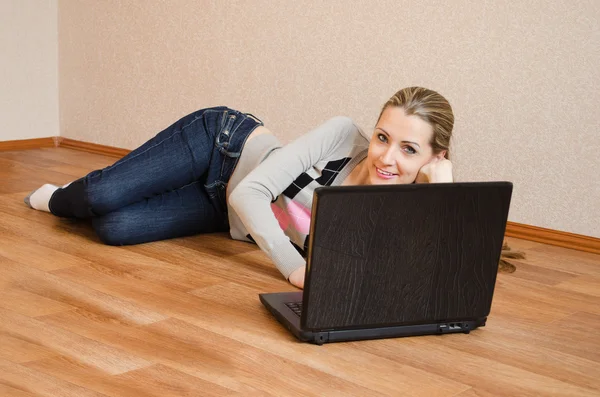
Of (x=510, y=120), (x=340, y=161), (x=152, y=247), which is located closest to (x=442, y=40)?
(x=510, y=120)

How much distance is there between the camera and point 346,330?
1748 mm

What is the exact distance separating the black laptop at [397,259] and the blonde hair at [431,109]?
29 cm

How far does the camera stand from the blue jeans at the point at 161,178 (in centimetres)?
238

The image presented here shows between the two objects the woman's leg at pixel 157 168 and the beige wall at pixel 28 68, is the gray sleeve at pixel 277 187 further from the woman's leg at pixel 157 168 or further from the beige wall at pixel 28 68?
the beige wall at pixel 28 68

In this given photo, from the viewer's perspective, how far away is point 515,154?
2.90m

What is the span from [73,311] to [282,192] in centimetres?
66

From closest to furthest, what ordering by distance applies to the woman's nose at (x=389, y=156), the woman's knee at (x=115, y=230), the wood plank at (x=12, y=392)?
the wood plank at (x=12, y=392) < the woman's nose at (x=389, y=156) < the woman's knee at (x=115, y=230)

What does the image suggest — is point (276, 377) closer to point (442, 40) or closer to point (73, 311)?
point (73, 311)

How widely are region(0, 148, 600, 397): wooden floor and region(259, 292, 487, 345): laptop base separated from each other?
2cm

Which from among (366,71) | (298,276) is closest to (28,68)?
(366,71)

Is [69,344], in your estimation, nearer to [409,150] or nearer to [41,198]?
[409,150]

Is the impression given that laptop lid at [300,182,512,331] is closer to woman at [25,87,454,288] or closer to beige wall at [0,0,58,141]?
woman at [25,87,454,288]

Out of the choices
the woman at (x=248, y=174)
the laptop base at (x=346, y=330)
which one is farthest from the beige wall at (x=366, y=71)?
the laptop base at (x=346, y=330)

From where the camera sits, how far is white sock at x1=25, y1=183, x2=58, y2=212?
2697 millimetres
